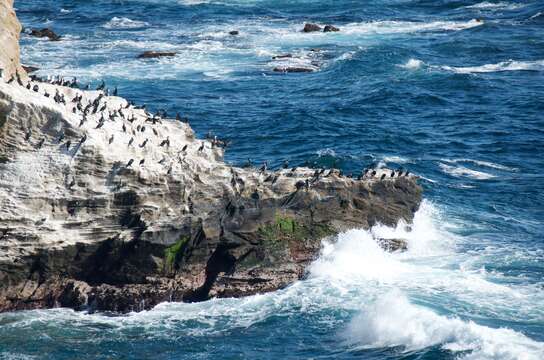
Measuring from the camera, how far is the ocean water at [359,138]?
132 feet

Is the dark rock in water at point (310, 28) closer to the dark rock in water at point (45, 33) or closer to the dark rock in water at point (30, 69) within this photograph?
the dark rock in water at point (45, 33)

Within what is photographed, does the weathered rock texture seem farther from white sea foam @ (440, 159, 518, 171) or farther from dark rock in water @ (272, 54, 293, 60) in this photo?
dark rock in water @ (272, 54, 293, 60)

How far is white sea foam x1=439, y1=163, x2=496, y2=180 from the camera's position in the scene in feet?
208

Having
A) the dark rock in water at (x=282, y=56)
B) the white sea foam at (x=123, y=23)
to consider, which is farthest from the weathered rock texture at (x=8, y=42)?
the white sea foam at (x=123, y=23)

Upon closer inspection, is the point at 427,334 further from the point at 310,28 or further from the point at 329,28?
the point at 329,28

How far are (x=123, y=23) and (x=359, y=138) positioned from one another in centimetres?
5630

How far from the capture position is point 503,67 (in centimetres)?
9325

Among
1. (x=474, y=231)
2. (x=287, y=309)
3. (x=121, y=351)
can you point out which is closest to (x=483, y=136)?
(x=474, y=231)

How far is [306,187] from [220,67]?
4928 centimetres

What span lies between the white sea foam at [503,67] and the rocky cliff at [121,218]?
49.9 m

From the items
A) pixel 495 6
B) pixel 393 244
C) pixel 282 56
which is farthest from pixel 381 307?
pixel 495 6

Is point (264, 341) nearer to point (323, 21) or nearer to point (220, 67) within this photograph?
point (220, 67)

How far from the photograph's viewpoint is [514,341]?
3862 cm

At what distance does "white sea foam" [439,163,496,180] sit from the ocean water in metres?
0.27
